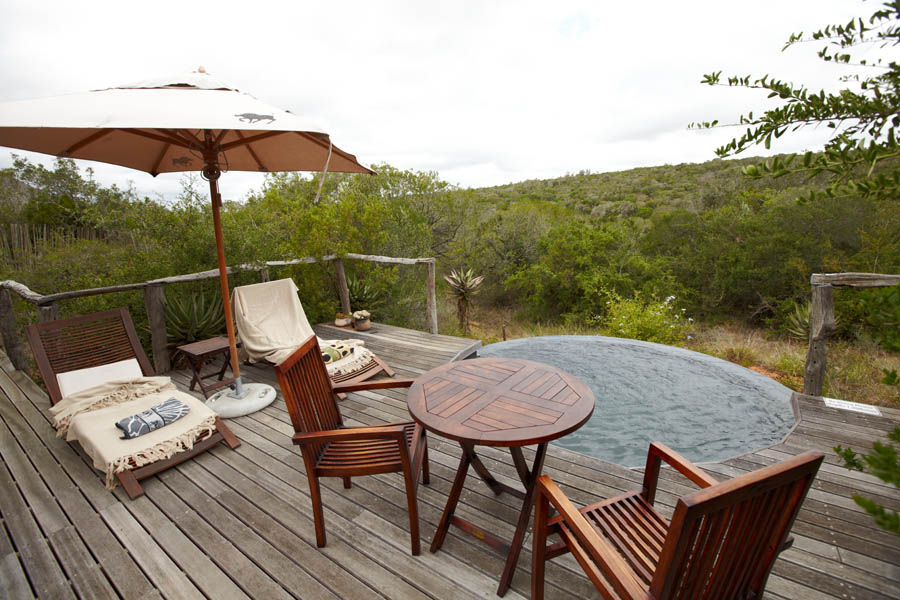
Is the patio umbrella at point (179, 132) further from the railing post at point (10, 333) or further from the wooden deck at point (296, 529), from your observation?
the railing post at point (10, 333)

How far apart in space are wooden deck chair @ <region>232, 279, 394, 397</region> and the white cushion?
0.95 m

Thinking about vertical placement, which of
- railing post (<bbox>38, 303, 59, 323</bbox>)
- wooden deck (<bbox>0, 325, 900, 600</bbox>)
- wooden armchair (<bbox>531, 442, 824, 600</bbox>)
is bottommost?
wooden deck (<bbox>0, 325, 900, 600</bbox>)

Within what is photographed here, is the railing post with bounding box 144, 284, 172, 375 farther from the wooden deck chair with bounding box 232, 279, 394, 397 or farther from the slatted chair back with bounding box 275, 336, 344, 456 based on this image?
the slatted chair back with bounding box 275, 336, 344, 456

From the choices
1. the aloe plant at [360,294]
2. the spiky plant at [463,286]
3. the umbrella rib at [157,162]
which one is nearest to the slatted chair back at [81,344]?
the umbrella rib at [157,162]

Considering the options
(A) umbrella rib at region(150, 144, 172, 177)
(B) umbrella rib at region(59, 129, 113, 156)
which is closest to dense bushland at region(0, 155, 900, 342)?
(A) umbrella rib at region(150, 144, 172, 177)

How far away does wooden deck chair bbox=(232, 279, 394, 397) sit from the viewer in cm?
396

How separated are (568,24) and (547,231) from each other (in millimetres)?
5303

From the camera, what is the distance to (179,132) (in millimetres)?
2963

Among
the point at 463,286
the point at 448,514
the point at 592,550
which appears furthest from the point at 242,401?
the point at 463,286

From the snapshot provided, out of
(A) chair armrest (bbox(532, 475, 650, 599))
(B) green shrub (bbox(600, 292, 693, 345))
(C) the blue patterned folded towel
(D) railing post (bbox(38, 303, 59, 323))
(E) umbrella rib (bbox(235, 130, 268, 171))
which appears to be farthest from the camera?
(B) green shrub (bbox(600, 292, 693, 345))

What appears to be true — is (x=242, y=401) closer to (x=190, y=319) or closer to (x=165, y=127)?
(x=190, y=319)

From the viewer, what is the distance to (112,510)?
89.2 inches

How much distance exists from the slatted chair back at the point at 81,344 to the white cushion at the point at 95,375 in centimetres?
4

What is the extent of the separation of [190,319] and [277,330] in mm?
1063
